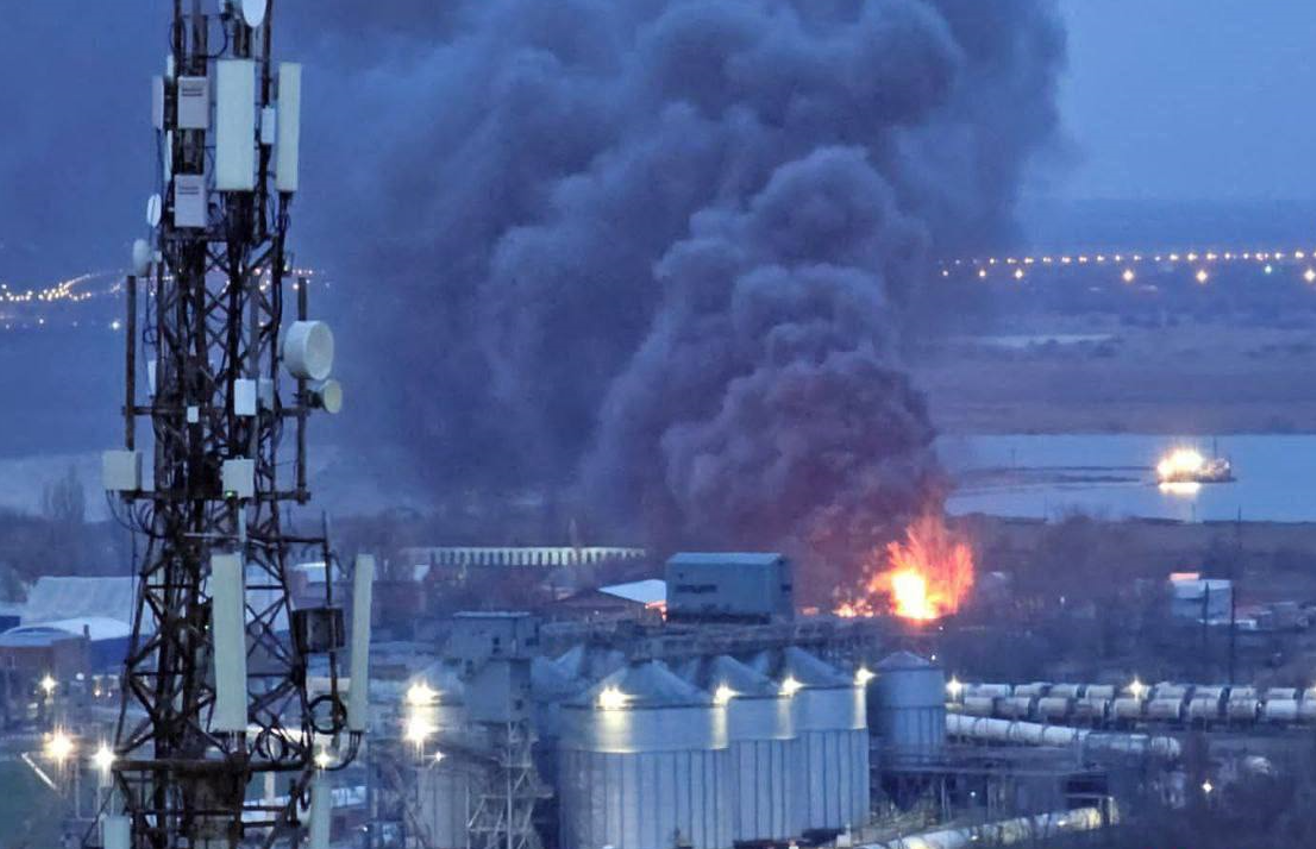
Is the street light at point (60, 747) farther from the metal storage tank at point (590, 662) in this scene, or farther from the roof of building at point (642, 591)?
the roof of building at point (642, 591)

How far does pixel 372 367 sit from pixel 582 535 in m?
7.96

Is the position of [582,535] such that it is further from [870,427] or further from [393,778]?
[393,778]

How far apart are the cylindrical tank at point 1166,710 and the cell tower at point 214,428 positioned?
3362 cm

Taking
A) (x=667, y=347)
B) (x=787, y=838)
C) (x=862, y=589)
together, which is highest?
(x=667, y=347)

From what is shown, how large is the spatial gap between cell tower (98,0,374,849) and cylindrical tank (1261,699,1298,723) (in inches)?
1306

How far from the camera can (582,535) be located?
58.3 m

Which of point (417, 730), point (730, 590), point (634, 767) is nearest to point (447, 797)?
point (417, 730)

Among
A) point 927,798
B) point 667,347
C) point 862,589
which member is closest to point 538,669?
point 927,798

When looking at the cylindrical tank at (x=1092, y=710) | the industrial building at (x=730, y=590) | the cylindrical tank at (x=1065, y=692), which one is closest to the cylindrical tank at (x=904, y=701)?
the industrial building at (x=730, y=590)

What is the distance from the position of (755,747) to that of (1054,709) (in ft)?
24.1

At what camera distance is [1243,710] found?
4206 cm

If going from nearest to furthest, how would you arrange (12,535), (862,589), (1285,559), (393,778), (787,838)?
1. (393,778)
2. (787,838)
3. (862,589)
4. (12,535)
5. (1285,559)

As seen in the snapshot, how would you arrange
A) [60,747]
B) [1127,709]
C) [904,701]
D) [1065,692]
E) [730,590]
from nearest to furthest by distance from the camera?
1. [60,747]
2. [904,701]
3. [730,590]
4. [1127,709]
5. [1065,692]

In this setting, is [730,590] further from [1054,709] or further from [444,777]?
[444,777]
